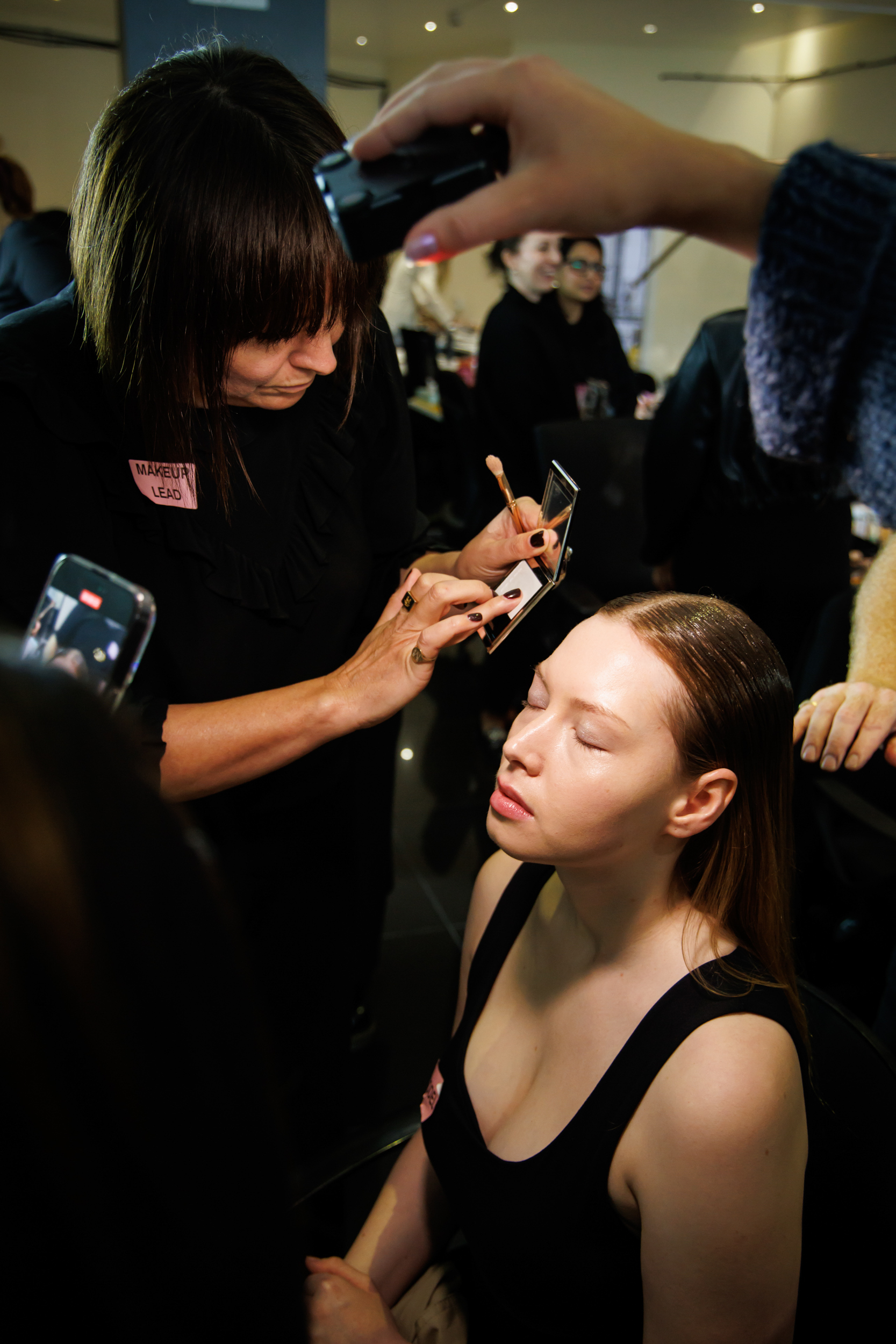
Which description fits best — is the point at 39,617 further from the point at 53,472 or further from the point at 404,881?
the point at 404,881

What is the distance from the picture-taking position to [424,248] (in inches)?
22.4

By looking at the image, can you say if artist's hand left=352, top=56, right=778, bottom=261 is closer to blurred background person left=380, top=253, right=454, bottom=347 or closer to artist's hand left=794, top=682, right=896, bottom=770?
artist's hand left=794, top=682, right=896, bottom=770

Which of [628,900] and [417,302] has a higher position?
[628,900]

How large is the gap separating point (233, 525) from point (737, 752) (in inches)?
27.6

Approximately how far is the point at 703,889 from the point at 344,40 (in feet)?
33.1

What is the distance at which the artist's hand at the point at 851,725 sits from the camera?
1.19 metres

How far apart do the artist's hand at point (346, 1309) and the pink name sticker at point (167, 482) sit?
0.91 meters

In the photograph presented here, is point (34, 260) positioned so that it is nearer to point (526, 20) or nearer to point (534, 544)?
point (534, 544)

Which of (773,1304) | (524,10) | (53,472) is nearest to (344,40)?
(524,10)

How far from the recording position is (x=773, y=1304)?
91cm

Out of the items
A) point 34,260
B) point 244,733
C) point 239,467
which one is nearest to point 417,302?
point 34,260

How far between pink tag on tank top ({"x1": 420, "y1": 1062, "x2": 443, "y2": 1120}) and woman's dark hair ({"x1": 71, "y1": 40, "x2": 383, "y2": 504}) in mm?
919

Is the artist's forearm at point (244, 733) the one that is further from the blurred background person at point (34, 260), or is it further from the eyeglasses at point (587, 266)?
the eyeglasses at point (587, 266)

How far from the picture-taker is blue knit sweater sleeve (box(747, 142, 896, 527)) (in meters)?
0.56
